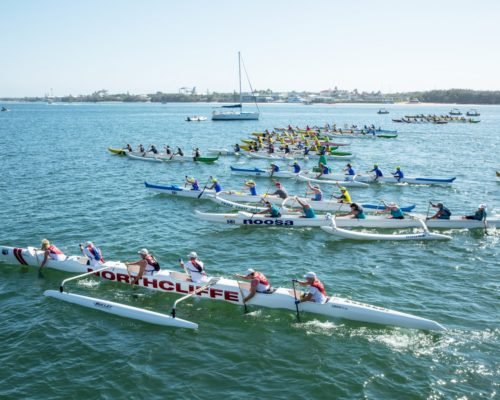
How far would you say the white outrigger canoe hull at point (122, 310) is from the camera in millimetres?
15844

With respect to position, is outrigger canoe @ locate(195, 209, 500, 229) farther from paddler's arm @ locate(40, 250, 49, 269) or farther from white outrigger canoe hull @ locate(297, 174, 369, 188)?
paddler's arm @ locate(40, 250, 49, 269)

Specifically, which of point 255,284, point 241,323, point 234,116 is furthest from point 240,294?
point 234,116

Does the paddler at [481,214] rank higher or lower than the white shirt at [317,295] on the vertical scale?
higher

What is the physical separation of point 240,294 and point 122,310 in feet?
14.4

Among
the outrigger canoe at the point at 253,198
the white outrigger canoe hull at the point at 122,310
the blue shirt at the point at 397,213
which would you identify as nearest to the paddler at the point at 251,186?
Result: the outrigger canoe at the point at 253,198

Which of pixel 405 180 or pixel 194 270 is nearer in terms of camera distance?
pixel 194 270

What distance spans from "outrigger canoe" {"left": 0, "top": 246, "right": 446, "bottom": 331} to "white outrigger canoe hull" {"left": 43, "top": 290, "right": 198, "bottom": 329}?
189 centimetres

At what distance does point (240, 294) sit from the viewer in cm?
1719

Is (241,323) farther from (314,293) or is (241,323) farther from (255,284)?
(314,293)

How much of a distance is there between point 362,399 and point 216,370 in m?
4.27

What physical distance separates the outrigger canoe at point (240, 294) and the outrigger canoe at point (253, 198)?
43.2 feet

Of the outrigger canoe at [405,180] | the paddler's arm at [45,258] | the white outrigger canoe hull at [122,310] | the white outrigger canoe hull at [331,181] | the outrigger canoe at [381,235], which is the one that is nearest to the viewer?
the white outrigger canoe hull at [122,310]

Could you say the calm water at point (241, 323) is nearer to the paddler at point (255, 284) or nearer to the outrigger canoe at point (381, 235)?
the outrigger canoe at point (381, 235)

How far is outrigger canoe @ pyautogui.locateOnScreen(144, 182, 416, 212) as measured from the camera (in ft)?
95.7
